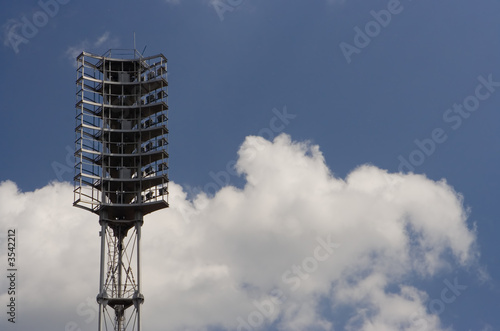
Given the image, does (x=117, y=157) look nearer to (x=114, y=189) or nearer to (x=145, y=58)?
(x=114, y=189)

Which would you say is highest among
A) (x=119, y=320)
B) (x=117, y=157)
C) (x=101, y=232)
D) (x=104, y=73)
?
(x=104, y=73)

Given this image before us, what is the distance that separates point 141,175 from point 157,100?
32.9 feet

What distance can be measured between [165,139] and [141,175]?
5324 millimetres

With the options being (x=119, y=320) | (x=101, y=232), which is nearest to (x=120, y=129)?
(x=101, y=232)

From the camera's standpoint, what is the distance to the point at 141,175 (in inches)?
4761

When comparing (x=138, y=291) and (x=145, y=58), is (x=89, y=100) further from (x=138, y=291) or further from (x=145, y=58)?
(x=138, y=291)

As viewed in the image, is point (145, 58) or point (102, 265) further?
point (145, 58)

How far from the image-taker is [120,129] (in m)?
124

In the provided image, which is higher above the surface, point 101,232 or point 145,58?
point 145,58

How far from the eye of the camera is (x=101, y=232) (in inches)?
4626

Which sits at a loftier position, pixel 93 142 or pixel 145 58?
pixel 145 58

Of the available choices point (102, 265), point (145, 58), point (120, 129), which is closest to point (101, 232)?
point (102, 265)

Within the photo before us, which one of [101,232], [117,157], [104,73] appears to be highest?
[104,73]

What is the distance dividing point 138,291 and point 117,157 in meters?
16.6
